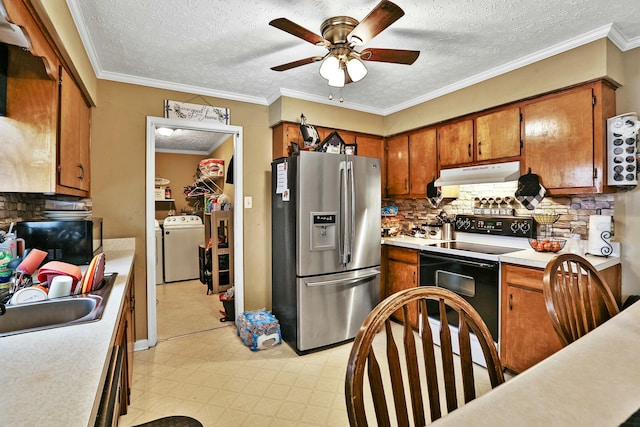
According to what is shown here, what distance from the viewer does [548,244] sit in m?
2.37

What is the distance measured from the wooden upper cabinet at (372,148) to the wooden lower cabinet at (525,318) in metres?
1.74

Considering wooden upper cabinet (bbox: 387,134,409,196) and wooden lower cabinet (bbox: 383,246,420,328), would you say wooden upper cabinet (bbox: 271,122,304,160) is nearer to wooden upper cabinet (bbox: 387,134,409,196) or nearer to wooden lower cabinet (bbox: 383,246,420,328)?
wooden upper cabinet (bbox: 387,134,409,196)

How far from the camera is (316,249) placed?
2.68m

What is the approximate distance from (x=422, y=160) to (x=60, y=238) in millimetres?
3118

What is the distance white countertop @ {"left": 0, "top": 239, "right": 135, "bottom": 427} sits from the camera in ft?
2.03

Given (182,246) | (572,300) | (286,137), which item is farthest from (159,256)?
(572,300)

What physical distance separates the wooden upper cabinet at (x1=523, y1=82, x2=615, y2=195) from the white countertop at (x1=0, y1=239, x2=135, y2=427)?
2803 millimetres

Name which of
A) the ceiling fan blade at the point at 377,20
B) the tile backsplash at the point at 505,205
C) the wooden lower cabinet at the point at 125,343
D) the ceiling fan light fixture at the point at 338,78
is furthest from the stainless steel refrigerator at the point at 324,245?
the wooden lower cabinet at the point at 125,343

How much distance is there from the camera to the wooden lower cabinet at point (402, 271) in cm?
297

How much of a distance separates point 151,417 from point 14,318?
1.04 meters

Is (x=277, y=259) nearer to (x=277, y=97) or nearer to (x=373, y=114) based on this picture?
(x=277, y=97)

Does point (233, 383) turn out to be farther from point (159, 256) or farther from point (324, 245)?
point (159, 256)

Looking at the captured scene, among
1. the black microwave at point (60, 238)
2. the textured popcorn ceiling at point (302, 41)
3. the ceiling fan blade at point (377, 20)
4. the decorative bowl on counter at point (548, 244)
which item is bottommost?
the decorative bowl on counter at point (548, 244)

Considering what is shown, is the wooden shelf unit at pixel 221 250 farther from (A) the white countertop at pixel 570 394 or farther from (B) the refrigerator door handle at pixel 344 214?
(A) the white countertop at pixel 570 394
